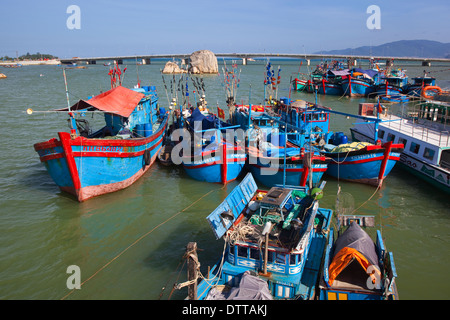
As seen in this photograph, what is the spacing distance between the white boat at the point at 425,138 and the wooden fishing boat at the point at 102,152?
49.3ft

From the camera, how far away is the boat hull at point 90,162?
56.7ft

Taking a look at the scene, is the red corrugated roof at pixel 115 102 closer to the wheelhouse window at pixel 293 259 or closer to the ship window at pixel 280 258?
the ship window at pixel 280 258

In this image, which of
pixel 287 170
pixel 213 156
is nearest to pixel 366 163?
pixel 287 170

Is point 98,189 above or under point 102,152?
under

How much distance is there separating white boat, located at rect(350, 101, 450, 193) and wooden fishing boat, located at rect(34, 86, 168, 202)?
15041 millimetres

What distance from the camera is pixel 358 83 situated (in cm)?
6172

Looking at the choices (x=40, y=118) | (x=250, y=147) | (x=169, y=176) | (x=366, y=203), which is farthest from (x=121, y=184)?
(x=40, y=118)

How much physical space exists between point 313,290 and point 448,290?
18.9ft

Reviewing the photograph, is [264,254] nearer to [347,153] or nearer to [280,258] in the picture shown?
[280,258]

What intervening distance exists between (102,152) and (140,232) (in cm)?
543

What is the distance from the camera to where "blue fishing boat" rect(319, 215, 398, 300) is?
985 centimetres

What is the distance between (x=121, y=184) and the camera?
2044 cm

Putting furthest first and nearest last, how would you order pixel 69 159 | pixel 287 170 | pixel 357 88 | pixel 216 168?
pixel 357 88 → pixel 216 168 → pixel 287 170 → pixel 69 159

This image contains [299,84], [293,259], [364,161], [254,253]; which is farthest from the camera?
[299,84]
